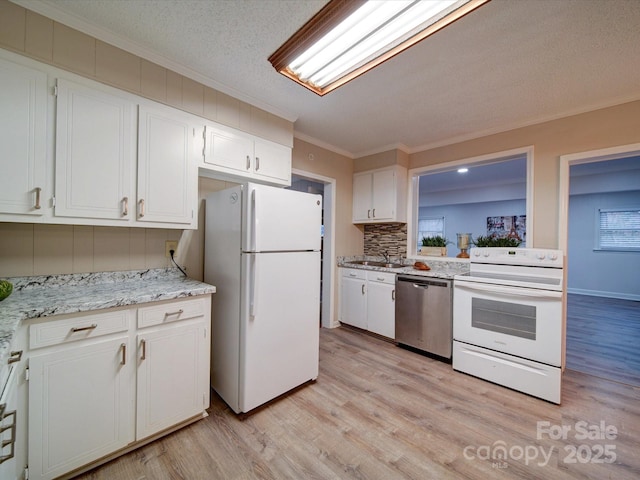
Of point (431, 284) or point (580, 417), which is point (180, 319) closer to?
point (431, 284)

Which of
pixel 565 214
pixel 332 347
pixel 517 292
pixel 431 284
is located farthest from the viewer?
pixel 332 347

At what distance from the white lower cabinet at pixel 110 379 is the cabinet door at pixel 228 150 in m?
1.12

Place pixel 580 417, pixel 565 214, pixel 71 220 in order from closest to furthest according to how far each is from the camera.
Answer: pixel 71 220 → pixel 580 417 → pixel 565 214

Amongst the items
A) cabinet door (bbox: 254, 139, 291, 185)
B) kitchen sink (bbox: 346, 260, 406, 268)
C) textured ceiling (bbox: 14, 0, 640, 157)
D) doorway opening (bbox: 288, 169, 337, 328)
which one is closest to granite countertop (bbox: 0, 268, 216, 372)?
cabinet door (bbox: 254, 139, 291, 185)

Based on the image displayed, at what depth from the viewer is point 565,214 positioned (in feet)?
8.38

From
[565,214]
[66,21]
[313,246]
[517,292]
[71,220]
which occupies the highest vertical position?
[66,21]

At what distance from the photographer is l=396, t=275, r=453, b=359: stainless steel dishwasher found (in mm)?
2660

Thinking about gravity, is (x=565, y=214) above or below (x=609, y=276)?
above

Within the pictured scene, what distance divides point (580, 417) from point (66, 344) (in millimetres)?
3314

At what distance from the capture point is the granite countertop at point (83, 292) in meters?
1.20

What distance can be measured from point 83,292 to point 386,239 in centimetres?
337

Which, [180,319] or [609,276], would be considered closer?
[180,319]

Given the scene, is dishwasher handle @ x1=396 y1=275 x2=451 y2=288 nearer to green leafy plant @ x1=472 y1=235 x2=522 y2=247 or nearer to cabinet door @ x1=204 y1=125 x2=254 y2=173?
green leafy plant @ x1=472 y1=235 x2=522 y2=247

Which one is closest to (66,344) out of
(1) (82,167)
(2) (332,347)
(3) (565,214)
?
(1) (82,167)
